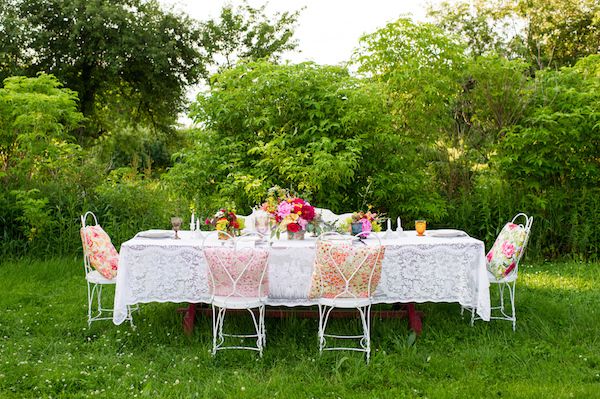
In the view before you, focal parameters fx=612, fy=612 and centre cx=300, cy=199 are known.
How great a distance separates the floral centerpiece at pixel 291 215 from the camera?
4730 millimetres

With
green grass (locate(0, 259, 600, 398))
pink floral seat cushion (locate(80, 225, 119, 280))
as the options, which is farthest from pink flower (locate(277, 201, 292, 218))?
pink floral seat cushion (locate(80, 225, 119, 280))

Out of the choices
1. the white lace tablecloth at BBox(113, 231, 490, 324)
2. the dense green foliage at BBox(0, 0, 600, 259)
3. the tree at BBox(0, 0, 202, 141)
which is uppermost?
the tree at BBox(0, 0, 202, 141)

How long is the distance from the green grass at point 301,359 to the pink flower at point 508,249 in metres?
0.60

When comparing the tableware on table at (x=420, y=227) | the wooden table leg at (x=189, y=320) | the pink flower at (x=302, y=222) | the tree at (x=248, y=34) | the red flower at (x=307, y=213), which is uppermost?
the tree at (x=248, y=34)

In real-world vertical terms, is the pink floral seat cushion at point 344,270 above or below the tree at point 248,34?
below

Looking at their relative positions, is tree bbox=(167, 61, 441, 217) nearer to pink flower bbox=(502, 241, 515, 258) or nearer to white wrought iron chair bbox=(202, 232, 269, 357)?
pink flower bbox=(502, 241, 515, 258)

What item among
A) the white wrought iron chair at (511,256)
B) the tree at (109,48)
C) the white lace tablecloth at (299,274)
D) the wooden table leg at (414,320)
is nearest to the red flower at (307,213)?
the white lace tablecloth at (299,274)

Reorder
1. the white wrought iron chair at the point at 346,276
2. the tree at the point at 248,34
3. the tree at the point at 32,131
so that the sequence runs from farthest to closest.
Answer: the tree at the point at 248,34 < the tree at the point at 32,131 < the white wrought iron chair at the point at 346,276

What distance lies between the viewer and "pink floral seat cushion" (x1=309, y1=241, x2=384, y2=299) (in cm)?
404

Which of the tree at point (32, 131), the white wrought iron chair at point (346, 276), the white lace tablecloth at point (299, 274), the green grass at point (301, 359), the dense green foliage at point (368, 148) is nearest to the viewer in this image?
the green grass at point (301, 359)

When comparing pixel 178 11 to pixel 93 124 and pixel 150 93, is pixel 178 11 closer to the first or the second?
pixel 150 93

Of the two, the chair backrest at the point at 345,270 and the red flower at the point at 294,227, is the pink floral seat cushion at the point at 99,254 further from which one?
the chair backrest at the point at 345,270

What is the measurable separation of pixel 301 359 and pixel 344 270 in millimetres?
694

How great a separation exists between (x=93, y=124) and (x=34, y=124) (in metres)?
10.4
